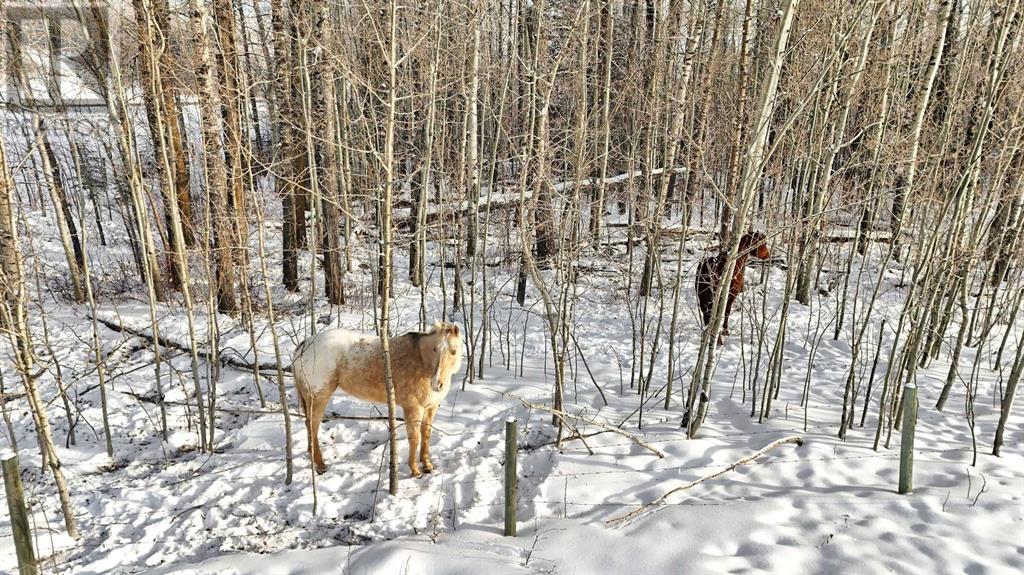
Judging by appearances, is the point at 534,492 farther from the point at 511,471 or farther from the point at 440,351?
the point at 440,351

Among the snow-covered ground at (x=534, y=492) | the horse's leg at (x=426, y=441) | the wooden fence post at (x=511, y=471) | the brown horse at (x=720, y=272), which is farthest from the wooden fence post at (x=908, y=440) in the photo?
the horse's leg at (x=426, y=441)

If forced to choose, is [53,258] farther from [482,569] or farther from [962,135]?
[962,135]

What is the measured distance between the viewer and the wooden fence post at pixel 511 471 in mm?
4074

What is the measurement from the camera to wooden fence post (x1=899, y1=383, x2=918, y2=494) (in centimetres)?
420

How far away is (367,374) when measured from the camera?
4.99 m

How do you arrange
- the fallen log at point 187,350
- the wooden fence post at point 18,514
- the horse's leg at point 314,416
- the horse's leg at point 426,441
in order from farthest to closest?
the fallen log at point 187,350, the horse's leg at point 426,441, the horse's leg at point 314,416, the wooden fence post at point 18,514

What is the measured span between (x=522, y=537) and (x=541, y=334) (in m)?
5.45

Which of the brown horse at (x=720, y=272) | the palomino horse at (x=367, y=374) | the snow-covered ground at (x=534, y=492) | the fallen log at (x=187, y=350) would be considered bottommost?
the snow-covered ground at (x=534, y=492)

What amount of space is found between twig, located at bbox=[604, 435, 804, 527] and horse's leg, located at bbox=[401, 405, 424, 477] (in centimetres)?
186

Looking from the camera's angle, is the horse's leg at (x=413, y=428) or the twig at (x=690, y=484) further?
the horse's leg at (x=413, y=428)

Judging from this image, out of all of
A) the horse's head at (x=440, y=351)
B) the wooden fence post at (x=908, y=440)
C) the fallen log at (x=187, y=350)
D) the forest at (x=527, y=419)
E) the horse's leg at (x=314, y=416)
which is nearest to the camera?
the forest at (x=527, y=419)

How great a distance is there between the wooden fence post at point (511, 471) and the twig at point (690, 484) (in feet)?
2.60

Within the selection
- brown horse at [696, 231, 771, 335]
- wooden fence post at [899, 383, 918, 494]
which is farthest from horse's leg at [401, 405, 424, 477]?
wooden fence post at [899, 383, 918, 494]

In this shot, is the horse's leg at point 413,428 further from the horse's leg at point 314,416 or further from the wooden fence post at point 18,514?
the wooden fence post at point 18,514
